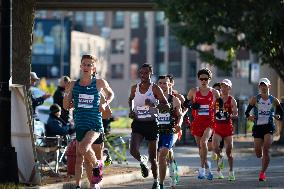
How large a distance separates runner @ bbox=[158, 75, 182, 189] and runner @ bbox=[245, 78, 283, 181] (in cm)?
237

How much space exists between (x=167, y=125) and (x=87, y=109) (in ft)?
6.41

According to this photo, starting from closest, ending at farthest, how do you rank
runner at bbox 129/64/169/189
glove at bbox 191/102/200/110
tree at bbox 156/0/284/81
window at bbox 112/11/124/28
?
runner at bbox 129/64/169/189 < glove at bbox 191/102/200/110 < tree at bbox 156/0/284/81 < window at bbox 112/11/124/28

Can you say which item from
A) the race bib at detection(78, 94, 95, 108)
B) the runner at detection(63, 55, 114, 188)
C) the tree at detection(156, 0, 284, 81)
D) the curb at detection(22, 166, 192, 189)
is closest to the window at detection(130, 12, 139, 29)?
the tree at detection(156, 0, 284, 81)

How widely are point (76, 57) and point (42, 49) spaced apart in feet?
186

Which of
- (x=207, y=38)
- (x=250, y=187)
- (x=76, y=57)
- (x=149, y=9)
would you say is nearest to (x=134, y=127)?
(x=250, y=187)

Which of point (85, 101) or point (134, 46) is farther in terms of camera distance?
point (134, 46)

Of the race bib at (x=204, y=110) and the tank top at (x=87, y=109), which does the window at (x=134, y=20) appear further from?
the tank top at (x=87, y=109)

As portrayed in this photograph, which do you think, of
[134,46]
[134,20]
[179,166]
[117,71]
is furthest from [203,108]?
[117,71]

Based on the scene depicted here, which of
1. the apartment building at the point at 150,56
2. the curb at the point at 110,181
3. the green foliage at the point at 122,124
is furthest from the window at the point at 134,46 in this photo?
the curb at the point at 110,181

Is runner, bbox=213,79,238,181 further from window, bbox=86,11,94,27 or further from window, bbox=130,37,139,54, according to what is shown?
window, bbox=86,11,94,27

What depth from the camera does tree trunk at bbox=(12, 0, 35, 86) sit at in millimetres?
15586

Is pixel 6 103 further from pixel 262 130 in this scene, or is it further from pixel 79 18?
pixel 79 18

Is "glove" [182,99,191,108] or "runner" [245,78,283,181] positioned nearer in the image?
"glove" [182,99,191,108]

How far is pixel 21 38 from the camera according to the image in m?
15.6
